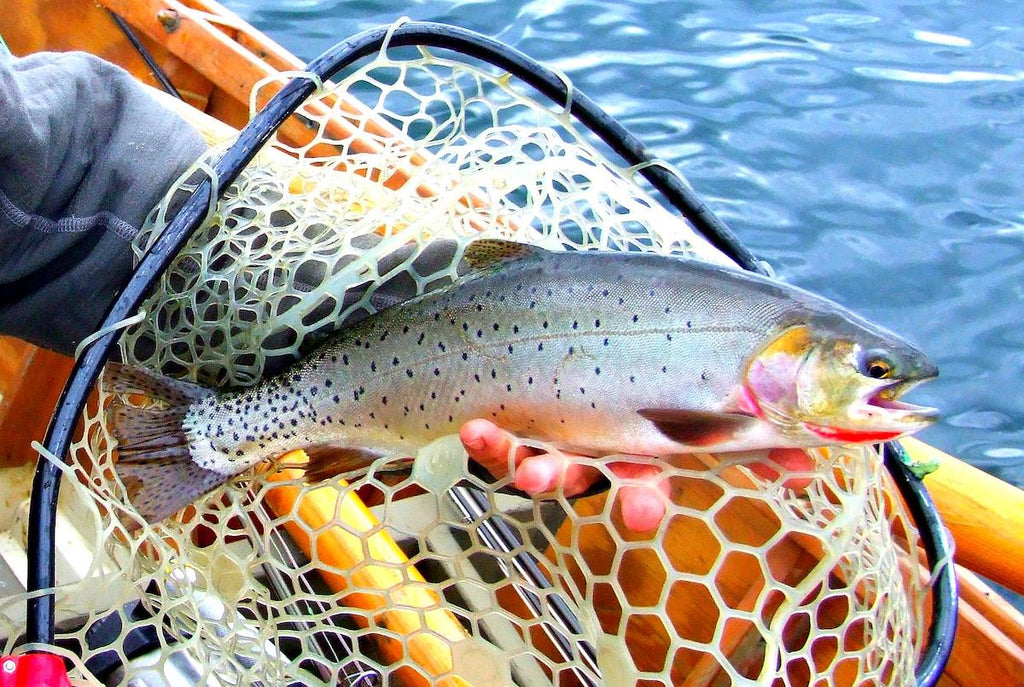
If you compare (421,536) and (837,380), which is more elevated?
A: (837,380)

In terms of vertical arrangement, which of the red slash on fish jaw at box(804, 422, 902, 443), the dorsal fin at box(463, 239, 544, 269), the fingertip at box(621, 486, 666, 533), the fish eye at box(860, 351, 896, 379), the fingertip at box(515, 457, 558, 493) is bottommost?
the fingertip at box(621, 486, 666, 533)

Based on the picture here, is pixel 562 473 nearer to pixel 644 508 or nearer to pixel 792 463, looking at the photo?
pixel 644 508

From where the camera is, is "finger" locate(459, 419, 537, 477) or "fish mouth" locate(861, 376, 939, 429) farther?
"finger" locate(459, 419, 537, 477)

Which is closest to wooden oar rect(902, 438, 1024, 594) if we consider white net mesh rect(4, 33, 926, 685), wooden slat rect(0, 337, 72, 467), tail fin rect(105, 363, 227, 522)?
white net mesh rect(4, 33, 926, 685)

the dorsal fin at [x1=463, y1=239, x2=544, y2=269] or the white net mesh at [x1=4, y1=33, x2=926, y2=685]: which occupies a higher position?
the dorsal fin at [x1=463, y1=239, x2=544, y2=269]

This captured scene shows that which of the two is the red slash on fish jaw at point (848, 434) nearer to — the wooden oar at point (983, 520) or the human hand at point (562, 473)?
the human hand at point (562, 473)

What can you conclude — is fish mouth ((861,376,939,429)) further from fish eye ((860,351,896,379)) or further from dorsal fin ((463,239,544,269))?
dorsal fin ((463,239,544,269))

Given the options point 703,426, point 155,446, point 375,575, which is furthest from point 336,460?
point 703,426
